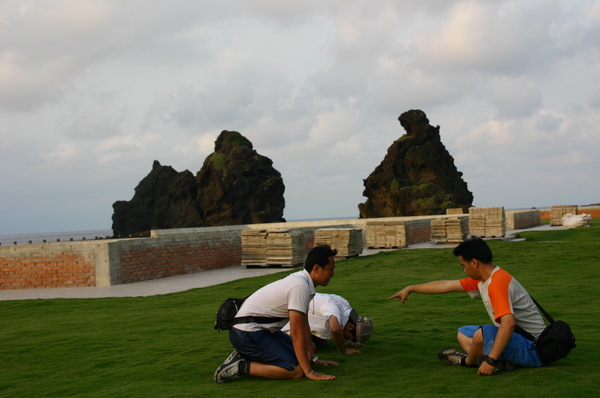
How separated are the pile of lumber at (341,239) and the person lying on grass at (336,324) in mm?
13747

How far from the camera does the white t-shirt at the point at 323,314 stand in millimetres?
6324

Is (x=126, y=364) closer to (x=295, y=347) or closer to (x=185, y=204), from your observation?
(x=295, y=347)

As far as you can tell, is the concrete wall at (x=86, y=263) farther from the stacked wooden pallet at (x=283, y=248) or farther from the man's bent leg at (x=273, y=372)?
the man's bent leg at (x=273, y=372)

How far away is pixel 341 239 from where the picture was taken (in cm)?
2072

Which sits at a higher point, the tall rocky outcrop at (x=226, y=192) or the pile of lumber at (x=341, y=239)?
the tall rocky outcrop at (x=226, y=192)

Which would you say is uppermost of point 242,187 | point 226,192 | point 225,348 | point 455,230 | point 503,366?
point 242,187

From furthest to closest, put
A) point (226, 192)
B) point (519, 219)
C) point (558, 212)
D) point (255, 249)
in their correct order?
point (226, 192) → point (558, 212) → point (519, 219) → point (255, 249)

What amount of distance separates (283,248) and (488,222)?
13.9 m

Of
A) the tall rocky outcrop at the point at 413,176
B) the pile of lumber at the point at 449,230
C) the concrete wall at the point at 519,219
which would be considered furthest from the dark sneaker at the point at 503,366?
the tall rocky outcrop at the point at 413,176

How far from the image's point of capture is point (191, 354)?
21.9ft

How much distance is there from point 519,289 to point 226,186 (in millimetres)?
77136

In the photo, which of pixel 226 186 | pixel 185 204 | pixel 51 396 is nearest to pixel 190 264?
pixel 51 396

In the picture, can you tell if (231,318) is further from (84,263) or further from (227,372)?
(84,263)

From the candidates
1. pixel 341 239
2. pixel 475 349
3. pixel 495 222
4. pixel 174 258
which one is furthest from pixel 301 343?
pixel 495 222
